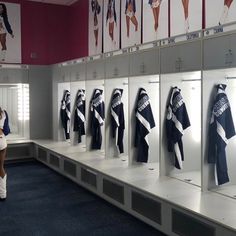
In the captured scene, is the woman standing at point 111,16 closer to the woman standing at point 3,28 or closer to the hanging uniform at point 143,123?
the hanging uniform at point 143,123

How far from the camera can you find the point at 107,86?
5.57m

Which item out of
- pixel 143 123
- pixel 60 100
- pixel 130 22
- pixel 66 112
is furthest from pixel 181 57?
pixel 60 100

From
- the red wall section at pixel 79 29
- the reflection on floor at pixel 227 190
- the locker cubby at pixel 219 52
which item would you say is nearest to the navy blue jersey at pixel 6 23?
the red wall section at pixel 79 29

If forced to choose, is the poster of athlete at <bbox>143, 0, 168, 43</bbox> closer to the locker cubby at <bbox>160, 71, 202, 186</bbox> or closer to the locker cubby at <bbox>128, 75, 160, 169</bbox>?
the locker cubby at <bbox>128, 75, 160, 169</bbox>

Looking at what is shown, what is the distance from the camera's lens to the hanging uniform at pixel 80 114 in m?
6.61

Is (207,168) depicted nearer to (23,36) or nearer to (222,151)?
(222,151)

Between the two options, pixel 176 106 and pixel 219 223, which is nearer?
pixel 219 223

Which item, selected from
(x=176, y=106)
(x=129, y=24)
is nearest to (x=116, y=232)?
(x=176, y=106)

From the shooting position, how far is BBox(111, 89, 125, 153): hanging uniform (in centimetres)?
551

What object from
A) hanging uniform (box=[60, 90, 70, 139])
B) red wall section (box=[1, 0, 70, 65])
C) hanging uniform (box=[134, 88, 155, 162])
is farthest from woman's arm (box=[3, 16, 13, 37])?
hanging uniform (box=[134, 88, 155, 162])

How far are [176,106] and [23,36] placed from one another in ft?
15.1

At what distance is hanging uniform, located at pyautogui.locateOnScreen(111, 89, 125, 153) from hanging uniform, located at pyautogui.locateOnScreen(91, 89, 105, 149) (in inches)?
17.1

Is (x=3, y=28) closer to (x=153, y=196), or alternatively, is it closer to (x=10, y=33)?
(x=10, y=33)

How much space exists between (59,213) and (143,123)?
162cm
